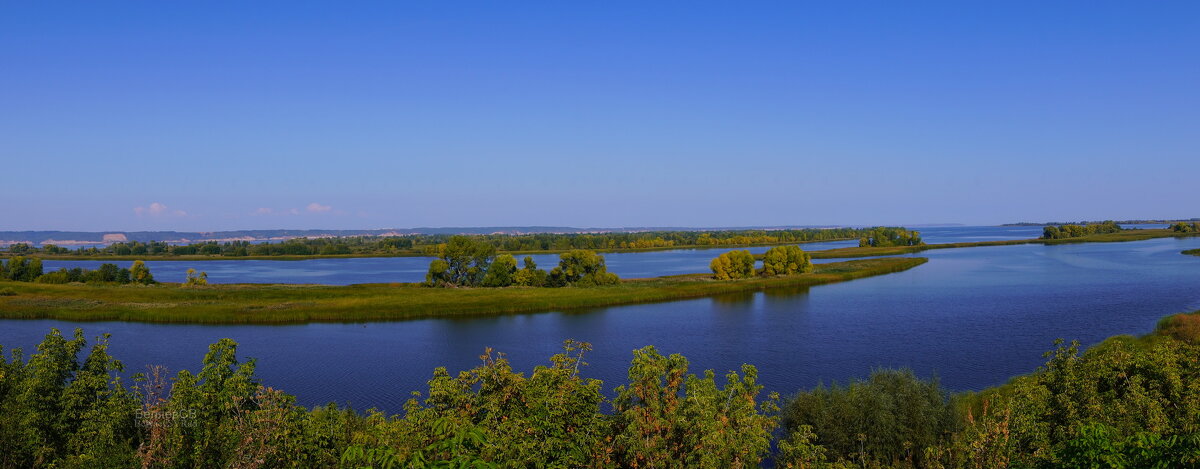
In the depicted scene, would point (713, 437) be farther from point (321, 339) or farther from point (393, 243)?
point (393, 243)

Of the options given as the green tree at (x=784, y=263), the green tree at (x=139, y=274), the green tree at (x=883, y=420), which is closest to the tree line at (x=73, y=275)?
the green tree at (x=139, y=274)

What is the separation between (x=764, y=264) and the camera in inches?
2968

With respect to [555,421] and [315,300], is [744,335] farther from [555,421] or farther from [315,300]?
[315,300]

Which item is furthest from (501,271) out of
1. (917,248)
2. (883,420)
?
(917,248)

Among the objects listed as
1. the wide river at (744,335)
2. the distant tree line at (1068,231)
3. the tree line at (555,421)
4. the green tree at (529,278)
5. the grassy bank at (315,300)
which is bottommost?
the wide river at (744,335)

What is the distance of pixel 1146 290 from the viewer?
55469 mm

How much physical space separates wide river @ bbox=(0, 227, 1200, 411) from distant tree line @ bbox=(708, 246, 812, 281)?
30.0 feet

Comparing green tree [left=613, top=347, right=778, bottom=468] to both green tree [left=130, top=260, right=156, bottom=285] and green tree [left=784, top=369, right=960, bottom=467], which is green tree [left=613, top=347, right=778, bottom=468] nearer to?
green tree [left=784, top=369, right=960, bottom=467]

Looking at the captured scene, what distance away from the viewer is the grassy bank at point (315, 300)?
1916 inches

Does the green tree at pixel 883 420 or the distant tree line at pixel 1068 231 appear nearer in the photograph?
the green tree at pixel 883 420

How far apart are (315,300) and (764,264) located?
46041 millimetres

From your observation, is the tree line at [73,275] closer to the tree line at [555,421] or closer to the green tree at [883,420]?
the tree line at [555,421]

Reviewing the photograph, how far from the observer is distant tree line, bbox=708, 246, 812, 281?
71.8m

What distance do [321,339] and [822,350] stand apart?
28.4 m
